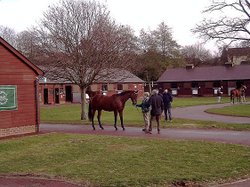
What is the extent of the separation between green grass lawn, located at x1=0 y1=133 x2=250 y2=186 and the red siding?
3043 millimetres

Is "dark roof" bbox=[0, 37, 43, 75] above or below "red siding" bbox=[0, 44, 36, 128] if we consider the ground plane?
above

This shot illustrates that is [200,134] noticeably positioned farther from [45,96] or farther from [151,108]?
[45,96]

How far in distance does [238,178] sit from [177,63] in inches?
2873

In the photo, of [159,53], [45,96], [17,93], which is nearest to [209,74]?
[159,53]

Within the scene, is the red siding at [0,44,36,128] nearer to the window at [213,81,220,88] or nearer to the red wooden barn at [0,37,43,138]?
the red wooden barn at [0,37,43,138]

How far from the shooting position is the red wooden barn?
18922 mm

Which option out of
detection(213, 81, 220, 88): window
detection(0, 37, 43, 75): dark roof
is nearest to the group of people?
detection(0, 37, 43, 75): dark roof

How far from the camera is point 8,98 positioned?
19.1 meters

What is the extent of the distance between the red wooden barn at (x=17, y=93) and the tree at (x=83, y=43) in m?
7.00

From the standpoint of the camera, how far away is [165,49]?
80.8 metres

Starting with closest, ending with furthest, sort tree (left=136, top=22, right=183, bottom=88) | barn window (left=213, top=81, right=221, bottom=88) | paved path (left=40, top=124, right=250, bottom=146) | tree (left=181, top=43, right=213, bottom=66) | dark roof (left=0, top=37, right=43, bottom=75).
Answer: paved path (left=40, top=124, right=250, bottom=146)
dark roof (left=0, top=37, right=43, bottom=75)
barn window (left=213, top=81, right=221, bottom=88)
tree (left=136, top=22, right=183, bottom=88)
tree (left=181, top=43, right=213, bottom=66)

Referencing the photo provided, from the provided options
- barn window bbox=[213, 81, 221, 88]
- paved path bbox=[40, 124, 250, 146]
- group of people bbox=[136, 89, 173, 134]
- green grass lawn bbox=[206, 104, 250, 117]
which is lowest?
paved path bbox=[40, 124, 250, 146]

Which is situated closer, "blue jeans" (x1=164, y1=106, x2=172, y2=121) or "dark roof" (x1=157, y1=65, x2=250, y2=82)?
"blue jeans" (x1=164, y1=106, x2=172, y2=121)

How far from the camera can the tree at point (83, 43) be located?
2747cm
